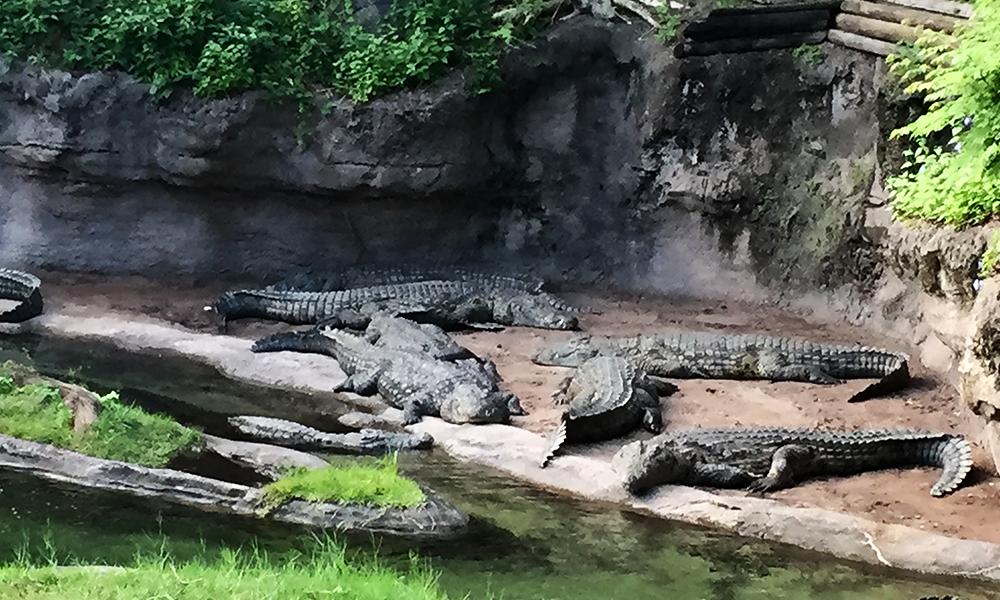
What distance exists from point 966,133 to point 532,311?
471 centimetres

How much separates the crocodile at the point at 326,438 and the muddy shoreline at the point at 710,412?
11.6 inches

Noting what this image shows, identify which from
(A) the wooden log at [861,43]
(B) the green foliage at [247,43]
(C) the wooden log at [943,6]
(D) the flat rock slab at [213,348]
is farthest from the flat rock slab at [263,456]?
(A) the wooden log at [861,43]

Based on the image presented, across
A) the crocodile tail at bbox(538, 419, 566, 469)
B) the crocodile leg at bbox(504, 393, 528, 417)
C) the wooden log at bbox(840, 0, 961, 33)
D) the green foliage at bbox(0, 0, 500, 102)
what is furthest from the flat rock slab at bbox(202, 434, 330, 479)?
the wooden log at bbox(840, 0, 961, 33)

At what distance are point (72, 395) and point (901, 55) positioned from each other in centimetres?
680

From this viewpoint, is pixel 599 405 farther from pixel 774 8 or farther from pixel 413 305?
pixel 774 8

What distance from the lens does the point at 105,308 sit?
10133 mm

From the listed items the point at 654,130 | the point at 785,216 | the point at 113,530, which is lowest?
the point at 113,530

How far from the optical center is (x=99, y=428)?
5992 millimetres

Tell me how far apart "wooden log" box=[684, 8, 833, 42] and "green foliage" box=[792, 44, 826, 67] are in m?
0.17

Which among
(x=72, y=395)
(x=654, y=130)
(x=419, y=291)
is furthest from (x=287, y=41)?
(x=72, y=395)

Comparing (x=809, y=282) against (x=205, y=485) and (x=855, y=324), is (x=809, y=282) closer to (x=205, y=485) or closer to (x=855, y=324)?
(x=855, y=324)

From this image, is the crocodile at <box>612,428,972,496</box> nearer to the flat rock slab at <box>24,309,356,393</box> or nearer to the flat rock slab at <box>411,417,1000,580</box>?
the flat rock slab at <box>411,417,1000,580</box>

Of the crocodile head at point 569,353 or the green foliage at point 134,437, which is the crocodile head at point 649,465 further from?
the green foliage at point 134,437

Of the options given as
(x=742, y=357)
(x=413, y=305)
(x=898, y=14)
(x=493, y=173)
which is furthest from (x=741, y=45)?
(x=413, y=305)
